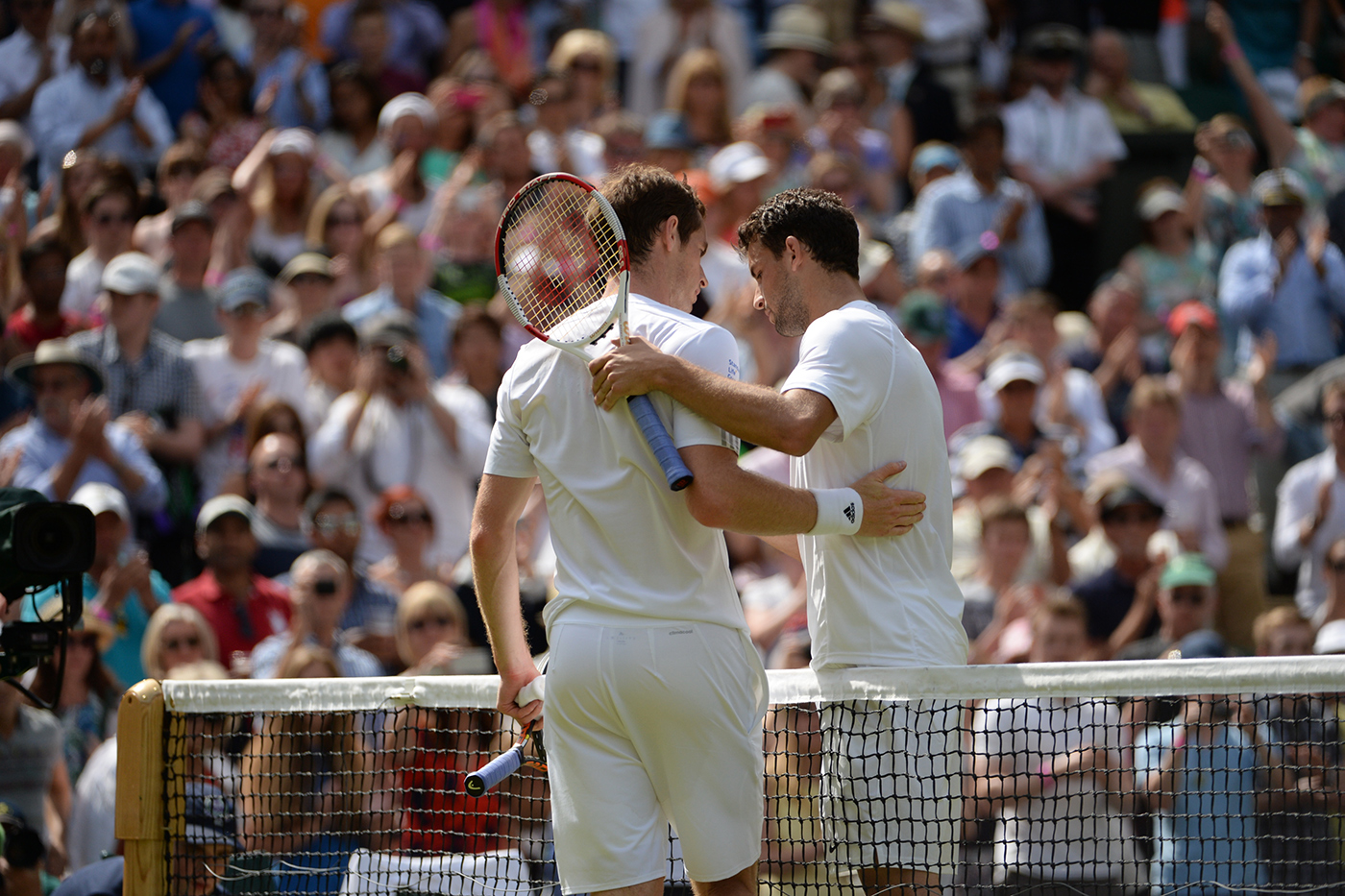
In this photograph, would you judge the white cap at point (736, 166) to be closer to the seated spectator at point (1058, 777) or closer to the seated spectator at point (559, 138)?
the seated spectator at point (559, 138)

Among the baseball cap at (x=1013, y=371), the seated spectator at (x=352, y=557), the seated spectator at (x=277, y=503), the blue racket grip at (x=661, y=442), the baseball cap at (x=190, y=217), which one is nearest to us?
the blue racket grip at (x=661, y=442)

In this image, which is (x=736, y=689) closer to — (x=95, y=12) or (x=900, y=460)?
(x=900, y=460)

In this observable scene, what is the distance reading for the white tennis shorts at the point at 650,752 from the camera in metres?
3.87

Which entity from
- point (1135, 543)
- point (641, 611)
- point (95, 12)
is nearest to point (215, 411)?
point (95, 12)

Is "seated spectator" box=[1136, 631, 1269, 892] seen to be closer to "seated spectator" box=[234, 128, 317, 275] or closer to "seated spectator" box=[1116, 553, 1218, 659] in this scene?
"seated spectator" box=[1116, 553, 1218, 659]

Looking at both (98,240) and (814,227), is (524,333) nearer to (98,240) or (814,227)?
(98,240)

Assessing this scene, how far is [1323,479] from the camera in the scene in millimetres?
8750

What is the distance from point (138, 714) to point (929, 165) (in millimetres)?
8578

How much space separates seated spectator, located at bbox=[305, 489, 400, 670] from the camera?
8.04 meters

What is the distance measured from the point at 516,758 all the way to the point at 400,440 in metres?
4.97

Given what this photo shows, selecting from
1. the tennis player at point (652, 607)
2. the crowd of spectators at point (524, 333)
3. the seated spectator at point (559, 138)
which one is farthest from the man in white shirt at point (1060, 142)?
the tennis player at point (652, 607)

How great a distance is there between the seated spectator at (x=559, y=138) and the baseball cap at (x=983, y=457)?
3.83 metres

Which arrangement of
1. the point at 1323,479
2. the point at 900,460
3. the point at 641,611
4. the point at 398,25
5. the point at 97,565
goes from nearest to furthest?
the point at 641,611 < the point at 900,460 < the point at 97,565 < the point at 1323,479 < the point at 398,25

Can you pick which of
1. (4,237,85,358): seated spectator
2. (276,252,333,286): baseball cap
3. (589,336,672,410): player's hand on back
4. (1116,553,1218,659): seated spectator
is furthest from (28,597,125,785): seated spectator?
(1116,553,1218,659): seated spectator
